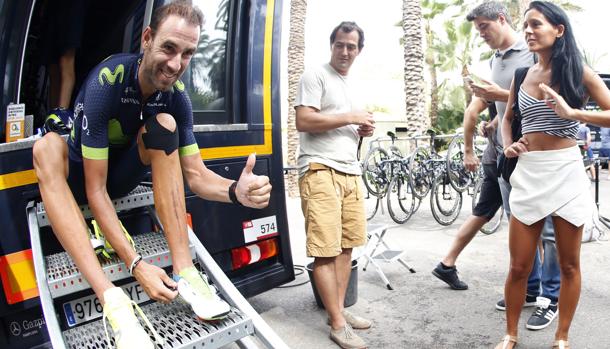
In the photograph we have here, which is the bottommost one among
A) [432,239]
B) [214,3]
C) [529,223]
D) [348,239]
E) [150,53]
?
[432,239]

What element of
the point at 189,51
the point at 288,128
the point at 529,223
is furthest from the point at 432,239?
the point at 288,128

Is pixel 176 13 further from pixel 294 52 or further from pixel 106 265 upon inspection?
pixel 294 52

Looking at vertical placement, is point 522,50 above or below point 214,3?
below

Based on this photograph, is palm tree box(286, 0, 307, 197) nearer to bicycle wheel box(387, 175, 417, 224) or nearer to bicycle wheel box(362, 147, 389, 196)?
bicycle wheel box(362, 147, 389, 196)

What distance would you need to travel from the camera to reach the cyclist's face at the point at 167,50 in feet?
7.39

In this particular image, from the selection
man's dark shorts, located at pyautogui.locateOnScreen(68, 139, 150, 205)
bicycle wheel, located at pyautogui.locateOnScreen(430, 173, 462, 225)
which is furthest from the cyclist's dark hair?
bicycle wheel, located at pyautogui.locateOnScreen(430, 173, 462, 225)

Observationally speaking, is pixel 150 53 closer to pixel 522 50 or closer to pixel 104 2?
pixel 104 2

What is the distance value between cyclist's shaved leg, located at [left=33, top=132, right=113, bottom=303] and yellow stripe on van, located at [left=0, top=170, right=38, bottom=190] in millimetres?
199

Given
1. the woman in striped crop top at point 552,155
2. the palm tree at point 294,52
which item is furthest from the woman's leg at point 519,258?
the palm tree at point 294,52

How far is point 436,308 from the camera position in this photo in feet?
13.3

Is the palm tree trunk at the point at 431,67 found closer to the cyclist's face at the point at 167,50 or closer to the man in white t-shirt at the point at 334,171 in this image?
the man in white t-shirt at the point at 334,171

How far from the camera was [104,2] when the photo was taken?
157 inches

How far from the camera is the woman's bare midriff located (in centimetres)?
292

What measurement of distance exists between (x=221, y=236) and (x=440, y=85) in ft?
88.1
